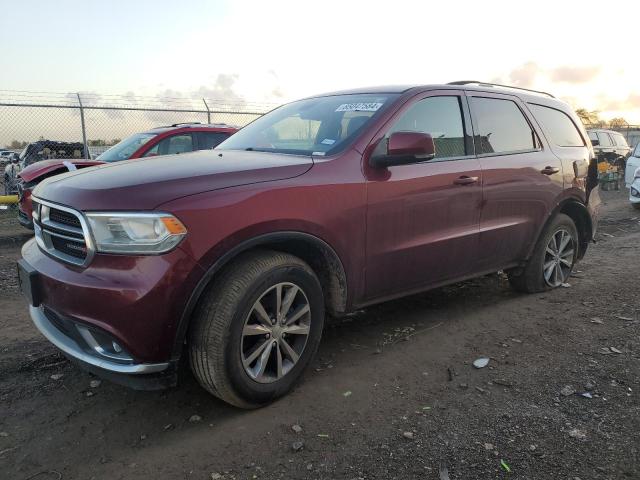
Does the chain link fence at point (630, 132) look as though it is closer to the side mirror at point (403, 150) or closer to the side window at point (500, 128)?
the side window at point (500, 128)

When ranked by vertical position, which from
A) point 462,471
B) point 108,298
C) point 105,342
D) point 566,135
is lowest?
point 462,471

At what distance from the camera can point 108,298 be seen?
242 cm

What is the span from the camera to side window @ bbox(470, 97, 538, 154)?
4.12 meters

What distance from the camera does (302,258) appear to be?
315 cm

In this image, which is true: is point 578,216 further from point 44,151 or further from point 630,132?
point 630,132

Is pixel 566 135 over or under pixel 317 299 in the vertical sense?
over

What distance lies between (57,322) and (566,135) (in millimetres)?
4662

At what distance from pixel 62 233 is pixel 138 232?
1.82 ft

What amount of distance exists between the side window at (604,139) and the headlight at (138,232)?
19504mm

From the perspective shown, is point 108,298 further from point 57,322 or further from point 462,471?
point 462,471

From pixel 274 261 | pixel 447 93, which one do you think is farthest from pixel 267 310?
pixel 447 93

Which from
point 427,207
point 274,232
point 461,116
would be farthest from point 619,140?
point 274,232

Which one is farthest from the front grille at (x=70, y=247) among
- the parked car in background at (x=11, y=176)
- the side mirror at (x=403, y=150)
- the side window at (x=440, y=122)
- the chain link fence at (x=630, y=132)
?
the chain link fence at (x=630, y=132)

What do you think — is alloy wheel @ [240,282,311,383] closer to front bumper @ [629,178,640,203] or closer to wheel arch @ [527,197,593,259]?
wheel arch @ [527,197,593,259]
